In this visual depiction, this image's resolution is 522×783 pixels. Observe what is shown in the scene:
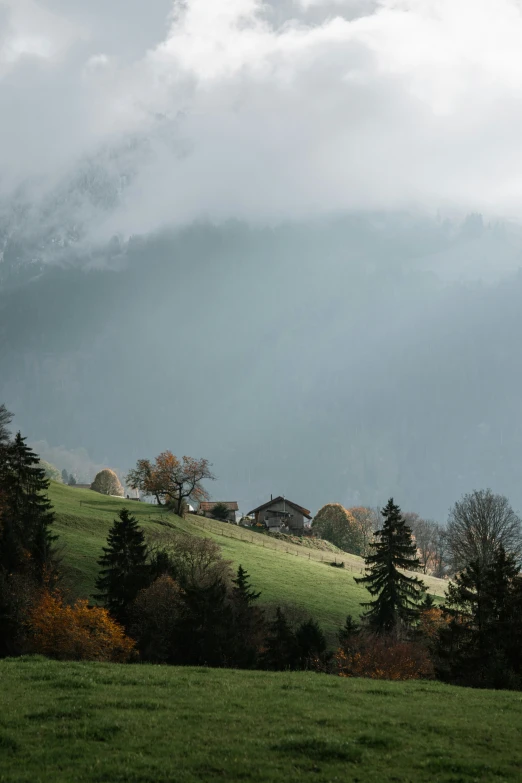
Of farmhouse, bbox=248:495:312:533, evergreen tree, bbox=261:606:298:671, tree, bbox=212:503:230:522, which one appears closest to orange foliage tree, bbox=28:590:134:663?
evergreen tree, bbox=261:606:298:671

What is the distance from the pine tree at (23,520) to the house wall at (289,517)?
94.7 metres

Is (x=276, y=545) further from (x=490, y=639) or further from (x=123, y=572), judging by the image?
(x=490, y=639)

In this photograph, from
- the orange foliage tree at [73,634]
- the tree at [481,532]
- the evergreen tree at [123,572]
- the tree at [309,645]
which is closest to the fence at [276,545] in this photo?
the tree at [481,532]

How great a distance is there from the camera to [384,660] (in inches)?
1692

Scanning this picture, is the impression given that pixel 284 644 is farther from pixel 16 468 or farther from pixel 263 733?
pixel 263 733

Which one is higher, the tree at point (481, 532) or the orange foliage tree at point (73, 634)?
the tree at point (481, 532)

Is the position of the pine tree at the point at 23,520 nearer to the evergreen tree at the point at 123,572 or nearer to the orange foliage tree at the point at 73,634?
the evergreen tree at the point at 123,572

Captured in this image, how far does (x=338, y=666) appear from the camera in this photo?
44938mm

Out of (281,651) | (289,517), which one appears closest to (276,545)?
(289,517)

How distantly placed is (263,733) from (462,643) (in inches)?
1039

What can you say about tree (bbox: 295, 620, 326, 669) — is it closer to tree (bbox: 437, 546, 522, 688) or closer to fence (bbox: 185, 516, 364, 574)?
tree (bbox: 437, 546, 522, 688)

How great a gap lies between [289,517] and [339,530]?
11656 millimetres

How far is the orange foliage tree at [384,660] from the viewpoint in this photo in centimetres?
4106

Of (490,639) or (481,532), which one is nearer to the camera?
(490,639)
